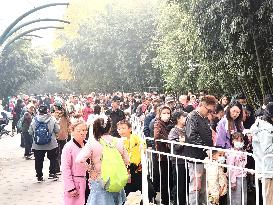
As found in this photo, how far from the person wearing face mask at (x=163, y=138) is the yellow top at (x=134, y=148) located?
1249mm

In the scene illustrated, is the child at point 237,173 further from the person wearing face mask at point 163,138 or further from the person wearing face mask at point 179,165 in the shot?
the person wearing face mask at point 163,138

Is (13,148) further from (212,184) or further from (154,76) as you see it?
(154,76)

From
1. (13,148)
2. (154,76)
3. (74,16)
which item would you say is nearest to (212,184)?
(13,148)

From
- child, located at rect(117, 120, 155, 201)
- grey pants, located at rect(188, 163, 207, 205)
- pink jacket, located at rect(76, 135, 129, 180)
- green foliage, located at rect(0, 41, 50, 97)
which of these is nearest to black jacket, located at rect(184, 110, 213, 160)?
grey pants, located at rect(188, 163, 207, 205)

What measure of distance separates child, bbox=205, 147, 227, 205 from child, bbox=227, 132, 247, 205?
14 centimetres

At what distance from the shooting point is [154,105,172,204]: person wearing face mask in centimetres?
882

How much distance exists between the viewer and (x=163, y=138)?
8773mm

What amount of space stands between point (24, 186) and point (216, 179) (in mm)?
5672

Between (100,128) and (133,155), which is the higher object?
(100,128)

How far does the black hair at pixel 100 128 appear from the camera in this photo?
6.23m

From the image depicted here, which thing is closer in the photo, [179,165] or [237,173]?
[237,173]

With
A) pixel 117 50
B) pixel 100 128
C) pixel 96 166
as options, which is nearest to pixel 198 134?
pixel 100 128

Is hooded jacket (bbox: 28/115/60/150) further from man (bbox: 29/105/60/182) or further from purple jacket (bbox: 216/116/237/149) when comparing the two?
purple jacket (bbox: 216/116/237/149)

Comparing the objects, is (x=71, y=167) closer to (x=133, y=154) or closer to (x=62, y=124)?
(x=133, y=154)
